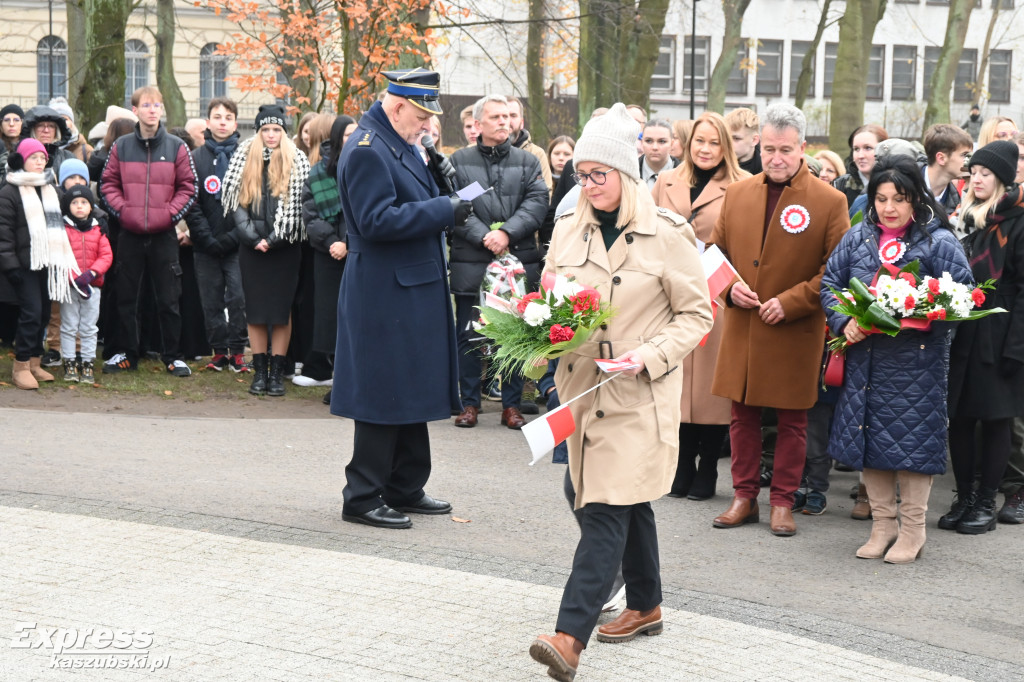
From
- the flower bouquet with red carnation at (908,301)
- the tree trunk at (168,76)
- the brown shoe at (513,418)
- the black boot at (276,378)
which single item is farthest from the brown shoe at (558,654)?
the tree trunk at (168,76)

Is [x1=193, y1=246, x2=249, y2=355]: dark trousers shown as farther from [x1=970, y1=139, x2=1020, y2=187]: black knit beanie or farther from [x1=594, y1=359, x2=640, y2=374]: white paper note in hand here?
[x1=594, y1=359, x2=640, y2=374]: white paper note in hand

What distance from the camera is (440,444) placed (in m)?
9.20

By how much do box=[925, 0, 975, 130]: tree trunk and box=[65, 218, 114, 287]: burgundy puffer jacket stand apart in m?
24.8

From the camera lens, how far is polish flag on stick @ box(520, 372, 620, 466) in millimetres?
4762

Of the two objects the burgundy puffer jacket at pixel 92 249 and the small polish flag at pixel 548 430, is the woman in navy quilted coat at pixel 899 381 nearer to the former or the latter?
the small polish flag at pixel 548 430

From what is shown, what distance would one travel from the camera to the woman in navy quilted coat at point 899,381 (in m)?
6.59

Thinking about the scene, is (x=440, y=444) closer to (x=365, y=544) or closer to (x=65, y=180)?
(x=365, y=544)

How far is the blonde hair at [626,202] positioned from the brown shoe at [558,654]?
5.21 feet

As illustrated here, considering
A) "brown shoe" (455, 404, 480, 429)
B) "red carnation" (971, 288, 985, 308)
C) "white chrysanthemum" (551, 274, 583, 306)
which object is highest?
"white chrysanthemum" (551, 274, 583, 306)

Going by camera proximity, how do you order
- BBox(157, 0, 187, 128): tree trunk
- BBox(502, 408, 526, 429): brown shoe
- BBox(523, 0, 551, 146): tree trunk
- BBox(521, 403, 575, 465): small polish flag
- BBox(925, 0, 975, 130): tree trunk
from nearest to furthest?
BBox(521, 403, 575, 465): small polish flag
BBox(502, 408, 526, 429): brown shoe
BBox(157, 0, 187, 128): tree trunk
BBox(523, 0, 551, 146): tree trunk
BBox(925, 0, 975, 130): tree trunk

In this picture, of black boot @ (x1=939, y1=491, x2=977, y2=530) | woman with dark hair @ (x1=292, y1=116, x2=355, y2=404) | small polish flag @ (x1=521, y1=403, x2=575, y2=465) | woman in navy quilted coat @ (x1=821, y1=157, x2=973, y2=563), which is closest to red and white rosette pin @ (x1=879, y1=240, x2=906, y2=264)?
→ woman in navy quilted coat @ (x1=821, y1=157, x2=973, y2=563)

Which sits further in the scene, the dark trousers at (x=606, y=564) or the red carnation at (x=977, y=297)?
the red carnation at (x=977, y=297)

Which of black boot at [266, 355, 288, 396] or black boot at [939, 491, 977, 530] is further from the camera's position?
black boot at [266, 355, 288, 396]

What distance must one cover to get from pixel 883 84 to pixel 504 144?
55.0 m
